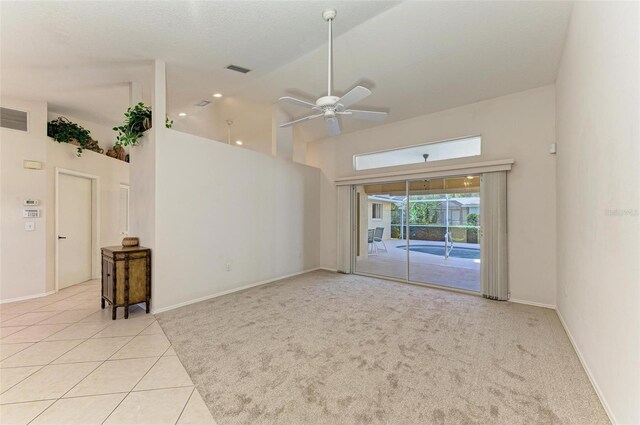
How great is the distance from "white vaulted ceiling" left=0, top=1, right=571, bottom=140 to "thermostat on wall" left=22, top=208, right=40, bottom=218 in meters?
1.72

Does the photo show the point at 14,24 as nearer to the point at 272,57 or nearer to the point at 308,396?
the point at 272,57

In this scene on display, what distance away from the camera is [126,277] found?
3.34 m

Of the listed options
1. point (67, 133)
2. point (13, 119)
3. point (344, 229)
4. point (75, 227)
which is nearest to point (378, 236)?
point (344, 229)

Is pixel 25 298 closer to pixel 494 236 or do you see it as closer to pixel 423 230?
pixel 423 230

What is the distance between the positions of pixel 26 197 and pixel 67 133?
119cm

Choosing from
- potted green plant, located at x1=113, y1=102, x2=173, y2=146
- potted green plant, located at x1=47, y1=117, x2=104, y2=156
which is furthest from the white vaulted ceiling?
potted green plant, located at x1=113, y1=102, x2=173, y2=146

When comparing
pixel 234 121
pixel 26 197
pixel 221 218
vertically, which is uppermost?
pixel 234 121

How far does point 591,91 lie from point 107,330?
5.11 metres

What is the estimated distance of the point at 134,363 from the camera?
236 centimetres

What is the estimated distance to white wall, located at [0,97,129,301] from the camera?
401cm

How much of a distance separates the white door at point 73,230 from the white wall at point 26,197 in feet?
0.69

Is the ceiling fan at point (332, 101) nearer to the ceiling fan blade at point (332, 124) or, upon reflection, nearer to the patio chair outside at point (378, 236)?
the ceiling fan blade at point (332, 124)

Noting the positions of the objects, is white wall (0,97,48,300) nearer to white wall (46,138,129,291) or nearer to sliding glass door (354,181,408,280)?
white wall (46,138,129,291)

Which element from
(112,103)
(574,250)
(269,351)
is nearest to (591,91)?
(574,250)
